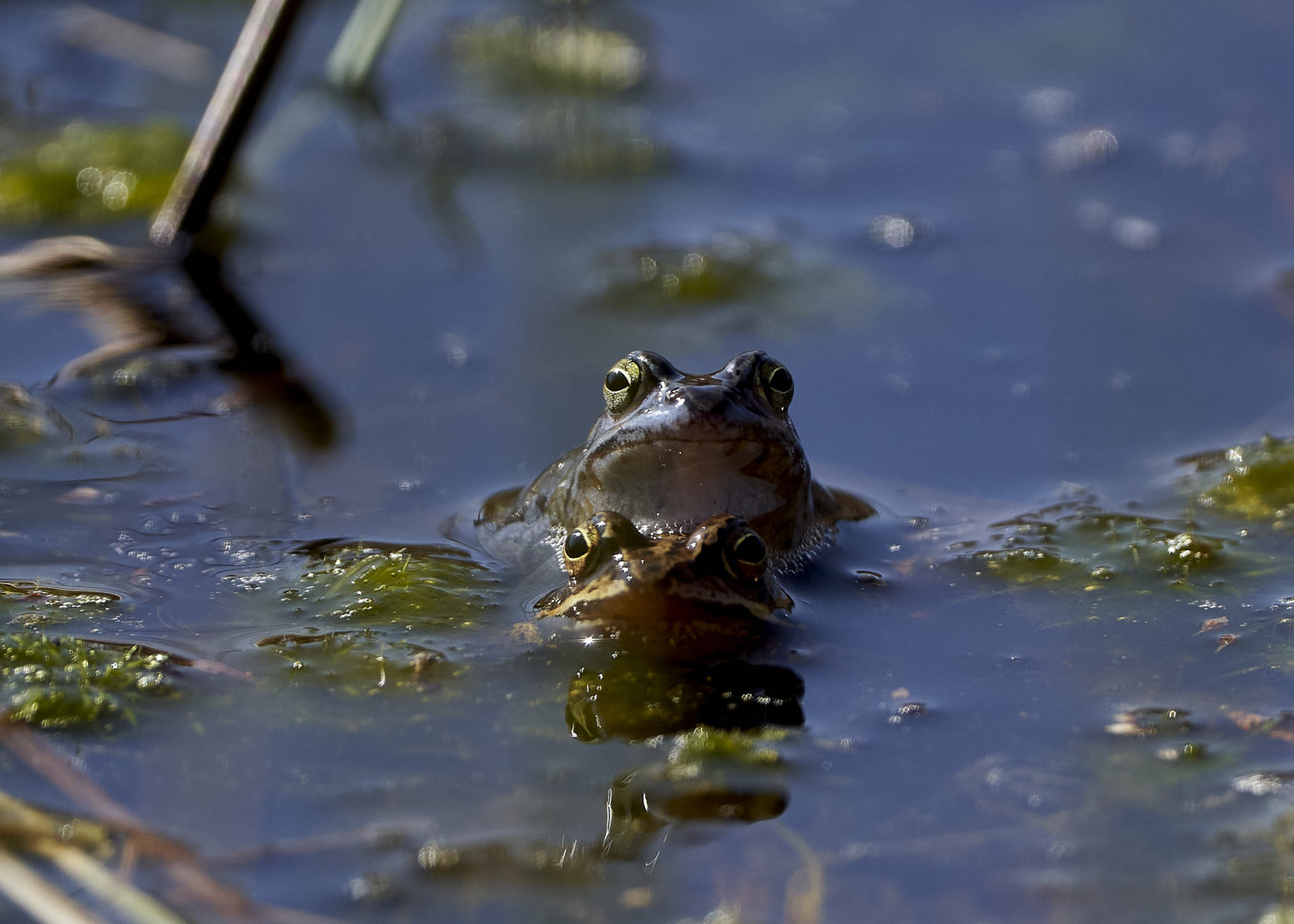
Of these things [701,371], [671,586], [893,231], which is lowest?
[671,586]

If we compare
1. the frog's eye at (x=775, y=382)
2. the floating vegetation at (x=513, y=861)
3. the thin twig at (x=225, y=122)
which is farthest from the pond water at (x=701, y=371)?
the frog's eye at (x=775, y=382)

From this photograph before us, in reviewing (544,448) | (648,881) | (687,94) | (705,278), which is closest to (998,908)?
(648,881)

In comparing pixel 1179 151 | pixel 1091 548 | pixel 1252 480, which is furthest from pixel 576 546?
pixel 1179 151

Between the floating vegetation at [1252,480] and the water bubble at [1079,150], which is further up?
the water bubble at [1079,150]

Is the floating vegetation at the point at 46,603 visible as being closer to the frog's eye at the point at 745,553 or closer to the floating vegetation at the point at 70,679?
the floating vegetation at the point at 70,679

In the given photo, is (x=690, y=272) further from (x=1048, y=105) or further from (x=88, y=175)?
(x=88, y=175)

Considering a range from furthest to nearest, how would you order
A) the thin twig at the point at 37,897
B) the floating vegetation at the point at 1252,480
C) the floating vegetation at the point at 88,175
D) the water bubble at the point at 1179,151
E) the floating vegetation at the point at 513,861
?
the water bubble at the point at 1179,151, the floating vegetation at the point at 88,175, the floating vegetation at the point at 1252,480, the floating vegetation at the point at 513,861, the thin twig at the point at 37,897

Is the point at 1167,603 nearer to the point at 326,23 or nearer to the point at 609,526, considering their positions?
the point at 609,526
